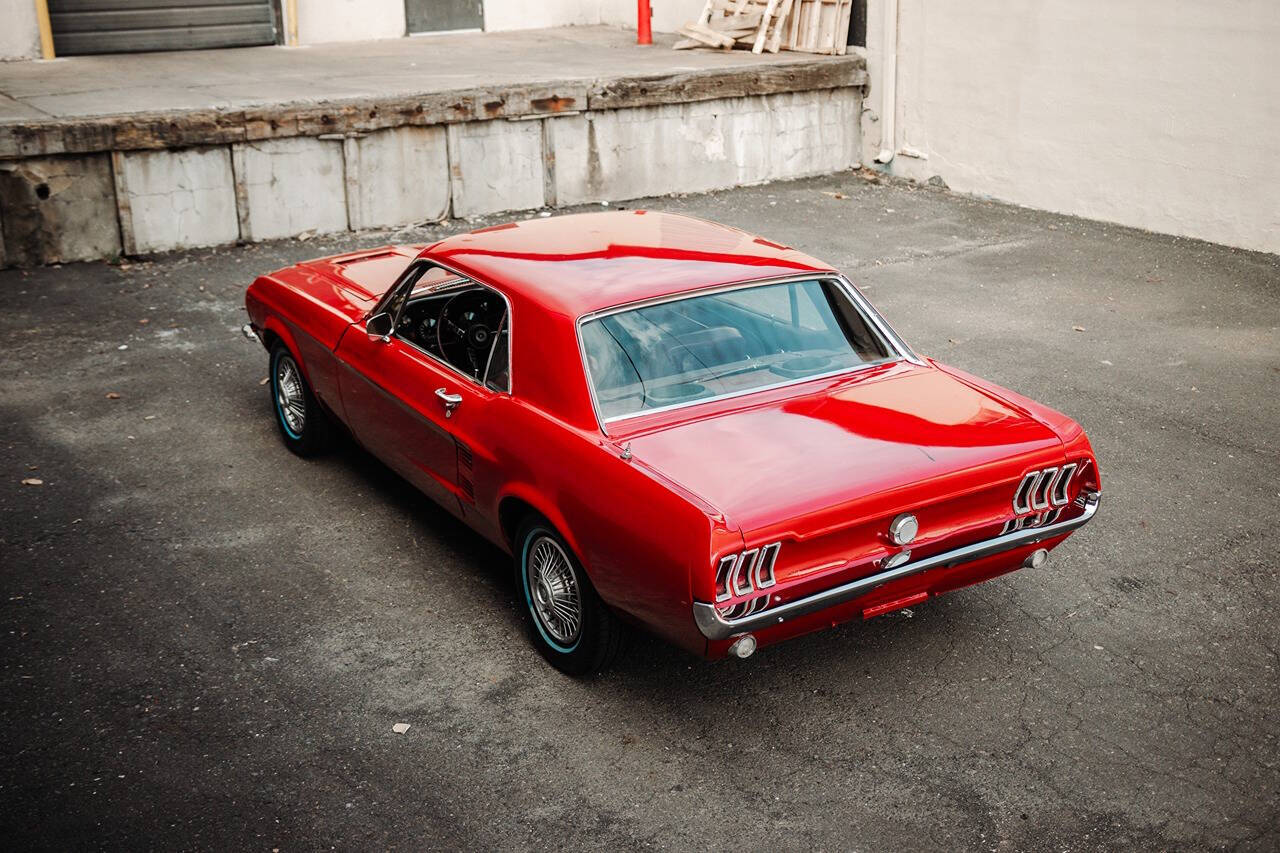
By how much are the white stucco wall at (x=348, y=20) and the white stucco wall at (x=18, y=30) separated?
3116 mm

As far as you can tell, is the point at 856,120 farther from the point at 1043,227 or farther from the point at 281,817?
the point at 281,817

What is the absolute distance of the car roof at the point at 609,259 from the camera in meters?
4.80

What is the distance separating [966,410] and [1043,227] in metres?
7.80

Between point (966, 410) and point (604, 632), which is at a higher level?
point (966, 410)

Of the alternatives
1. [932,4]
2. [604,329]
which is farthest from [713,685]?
[932,4]

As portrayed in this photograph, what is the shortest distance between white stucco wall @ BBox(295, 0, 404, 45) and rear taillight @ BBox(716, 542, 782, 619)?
44.6ft

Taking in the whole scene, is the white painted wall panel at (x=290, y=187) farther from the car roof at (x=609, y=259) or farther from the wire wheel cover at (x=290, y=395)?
the car roof at (x=609, y=259)

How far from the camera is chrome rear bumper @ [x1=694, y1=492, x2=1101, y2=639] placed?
→ 12.4 feet

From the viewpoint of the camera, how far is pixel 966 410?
463 centimetres

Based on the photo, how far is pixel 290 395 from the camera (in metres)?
6.71

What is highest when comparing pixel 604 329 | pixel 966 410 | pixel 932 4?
pixel 932 4

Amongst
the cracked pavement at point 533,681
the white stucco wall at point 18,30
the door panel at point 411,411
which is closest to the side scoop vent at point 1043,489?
the cracked pavement at point 533,681

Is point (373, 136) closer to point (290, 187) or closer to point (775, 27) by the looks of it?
point (290, 187)

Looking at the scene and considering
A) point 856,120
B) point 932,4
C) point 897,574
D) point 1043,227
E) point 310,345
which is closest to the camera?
point 897,574
